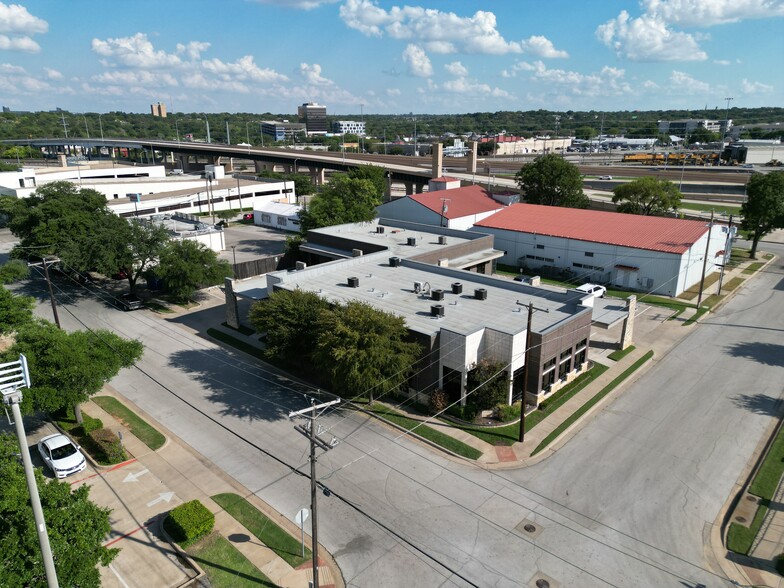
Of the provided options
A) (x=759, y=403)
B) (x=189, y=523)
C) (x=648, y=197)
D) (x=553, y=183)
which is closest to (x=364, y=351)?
(x=189, y=523)

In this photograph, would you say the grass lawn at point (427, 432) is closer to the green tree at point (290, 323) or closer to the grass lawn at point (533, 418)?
the grass lawn at point (533, 418)

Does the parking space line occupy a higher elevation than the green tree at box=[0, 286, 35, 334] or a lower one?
lower

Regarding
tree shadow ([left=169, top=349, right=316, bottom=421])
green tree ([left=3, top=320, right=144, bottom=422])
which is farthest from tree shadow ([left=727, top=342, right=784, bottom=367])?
green tree ([left=3, top=320, right=144, bottom=422])

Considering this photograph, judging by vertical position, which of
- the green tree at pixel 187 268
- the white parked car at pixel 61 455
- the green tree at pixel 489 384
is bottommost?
the white parked car at pixel 61 455

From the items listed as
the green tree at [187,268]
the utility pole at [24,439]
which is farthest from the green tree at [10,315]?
the utility pole at [24,439]

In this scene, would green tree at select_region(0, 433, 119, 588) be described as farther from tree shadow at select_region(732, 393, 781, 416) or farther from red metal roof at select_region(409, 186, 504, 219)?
red metal roof at select_region(409, 186, 504, 219)

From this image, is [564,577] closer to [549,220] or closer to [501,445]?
[501,445]
